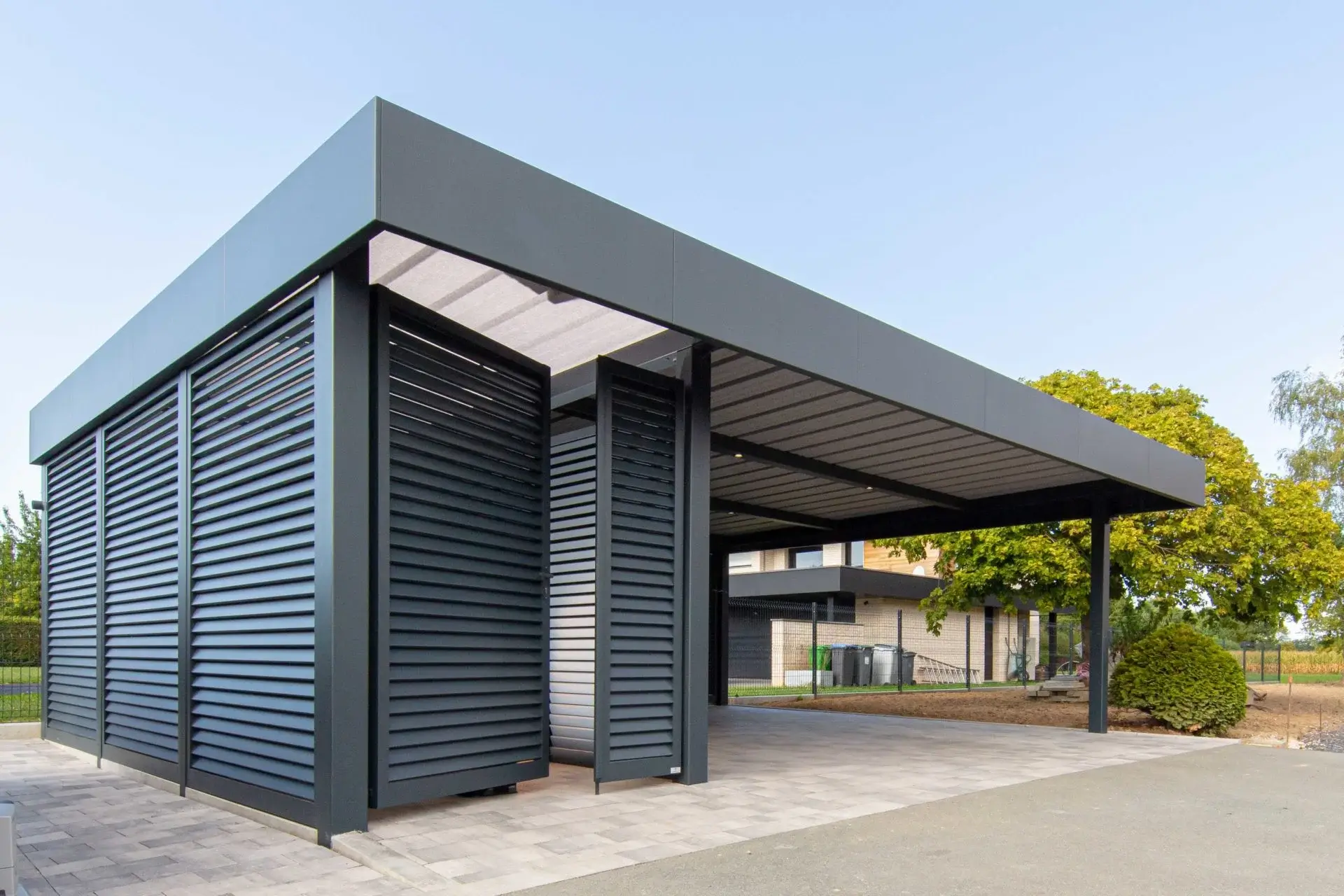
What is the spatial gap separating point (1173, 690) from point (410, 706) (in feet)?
36.4

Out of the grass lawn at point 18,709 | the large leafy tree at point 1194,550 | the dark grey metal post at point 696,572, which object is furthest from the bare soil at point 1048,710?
the grass lawn at point 18,709

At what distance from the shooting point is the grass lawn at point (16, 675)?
14.1 meters

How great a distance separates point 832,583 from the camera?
25938 mm

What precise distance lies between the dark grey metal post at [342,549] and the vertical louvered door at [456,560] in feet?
0.64

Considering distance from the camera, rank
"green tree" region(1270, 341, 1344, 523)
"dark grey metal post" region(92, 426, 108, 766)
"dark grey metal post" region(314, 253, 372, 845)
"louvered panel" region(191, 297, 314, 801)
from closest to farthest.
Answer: "dark grey metal post" region(314, 253, 372, 845) → "louvered panel" region(191, 297, 314, 801) → "dark grey metal post" region(92, 426, 108, 766) → "green tree" region(1270, 341, 1344, 523)

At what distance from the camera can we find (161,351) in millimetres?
7645

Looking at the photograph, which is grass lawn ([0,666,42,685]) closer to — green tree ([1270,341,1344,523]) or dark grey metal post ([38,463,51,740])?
dark grey metal post ([38,463,51,740])

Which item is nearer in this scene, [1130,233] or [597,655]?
[597,655]

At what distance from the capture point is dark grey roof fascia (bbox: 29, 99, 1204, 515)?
529 cm

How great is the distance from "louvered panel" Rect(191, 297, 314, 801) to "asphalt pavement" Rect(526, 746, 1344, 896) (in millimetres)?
2269

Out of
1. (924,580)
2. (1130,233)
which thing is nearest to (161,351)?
(924,580)

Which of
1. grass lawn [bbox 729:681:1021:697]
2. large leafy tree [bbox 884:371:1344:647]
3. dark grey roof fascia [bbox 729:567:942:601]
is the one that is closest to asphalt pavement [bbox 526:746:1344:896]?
large leafy tree [bbox 884:371:1344:647]

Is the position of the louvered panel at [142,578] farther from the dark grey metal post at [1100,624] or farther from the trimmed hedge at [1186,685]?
the trimmed hedge at [1186,685]

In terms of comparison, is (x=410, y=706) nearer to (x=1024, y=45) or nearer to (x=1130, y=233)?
(x=1024, y=45)
